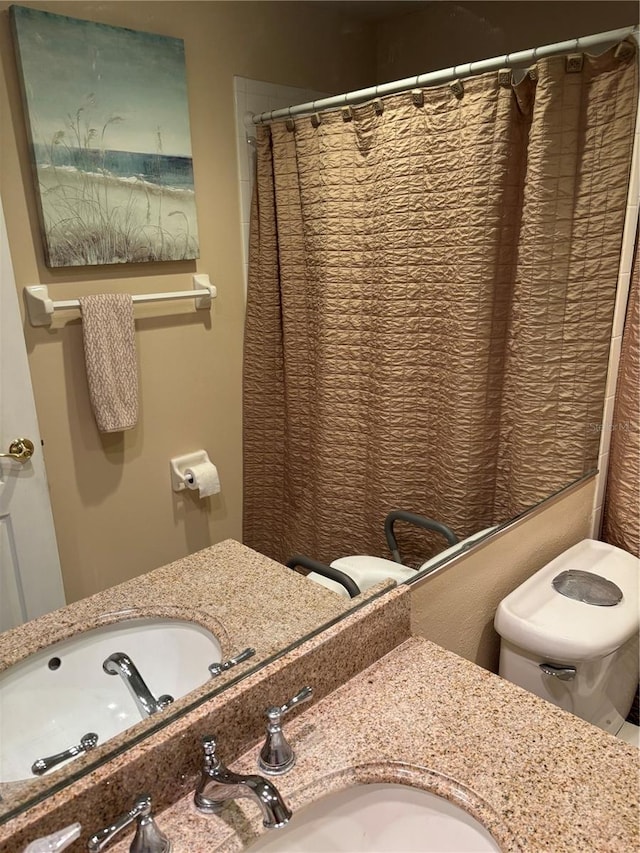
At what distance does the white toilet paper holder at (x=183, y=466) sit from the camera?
38.2 inches

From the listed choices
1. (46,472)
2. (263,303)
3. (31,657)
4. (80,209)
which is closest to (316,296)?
(263,303)

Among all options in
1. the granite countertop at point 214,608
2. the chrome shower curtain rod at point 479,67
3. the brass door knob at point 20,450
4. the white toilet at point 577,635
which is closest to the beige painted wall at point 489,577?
the white toilet at point 577,635

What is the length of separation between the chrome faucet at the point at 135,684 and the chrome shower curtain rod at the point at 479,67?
96cm

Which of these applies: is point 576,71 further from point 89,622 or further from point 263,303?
point 89,622

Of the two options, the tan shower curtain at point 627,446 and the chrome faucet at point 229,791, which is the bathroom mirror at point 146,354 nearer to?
the chrome faucet at point 229,791

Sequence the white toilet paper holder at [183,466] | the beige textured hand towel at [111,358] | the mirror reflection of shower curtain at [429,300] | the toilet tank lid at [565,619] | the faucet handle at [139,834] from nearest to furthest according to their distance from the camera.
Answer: the faucet handle at [139,834] < the beige textured hand towel at [111,358] < the white toilet paper holder at [183,466] < the mirror reflection of shower curtain at [429,300] < the toilet tank lid at [565,619]

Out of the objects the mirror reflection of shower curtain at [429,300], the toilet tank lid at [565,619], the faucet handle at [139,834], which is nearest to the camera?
the faucet handle at [139,834]

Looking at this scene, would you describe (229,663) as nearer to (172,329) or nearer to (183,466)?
(183,466)

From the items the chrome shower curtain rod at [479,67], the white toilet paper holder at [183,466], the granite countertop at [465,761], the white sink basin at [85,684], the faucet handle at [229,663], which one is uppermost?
the chrome shower curtain rod at [479,67]

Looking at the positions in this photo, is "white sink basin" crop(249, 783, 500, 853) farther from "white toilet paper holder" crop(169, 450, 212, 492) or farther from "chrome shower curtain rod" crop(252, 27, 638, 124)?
"chrome shower curtain rod" crop(252, 27, 638, 124)

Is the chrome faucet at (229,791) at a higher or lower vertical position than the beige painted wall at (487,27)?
lower

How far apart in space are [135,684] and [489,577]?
0.89 metres

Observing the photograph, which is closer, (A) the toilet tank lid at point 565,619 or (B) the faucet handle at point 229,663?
(B) the faucet handle at point 229,663

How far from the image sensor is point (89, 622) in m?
0.90
